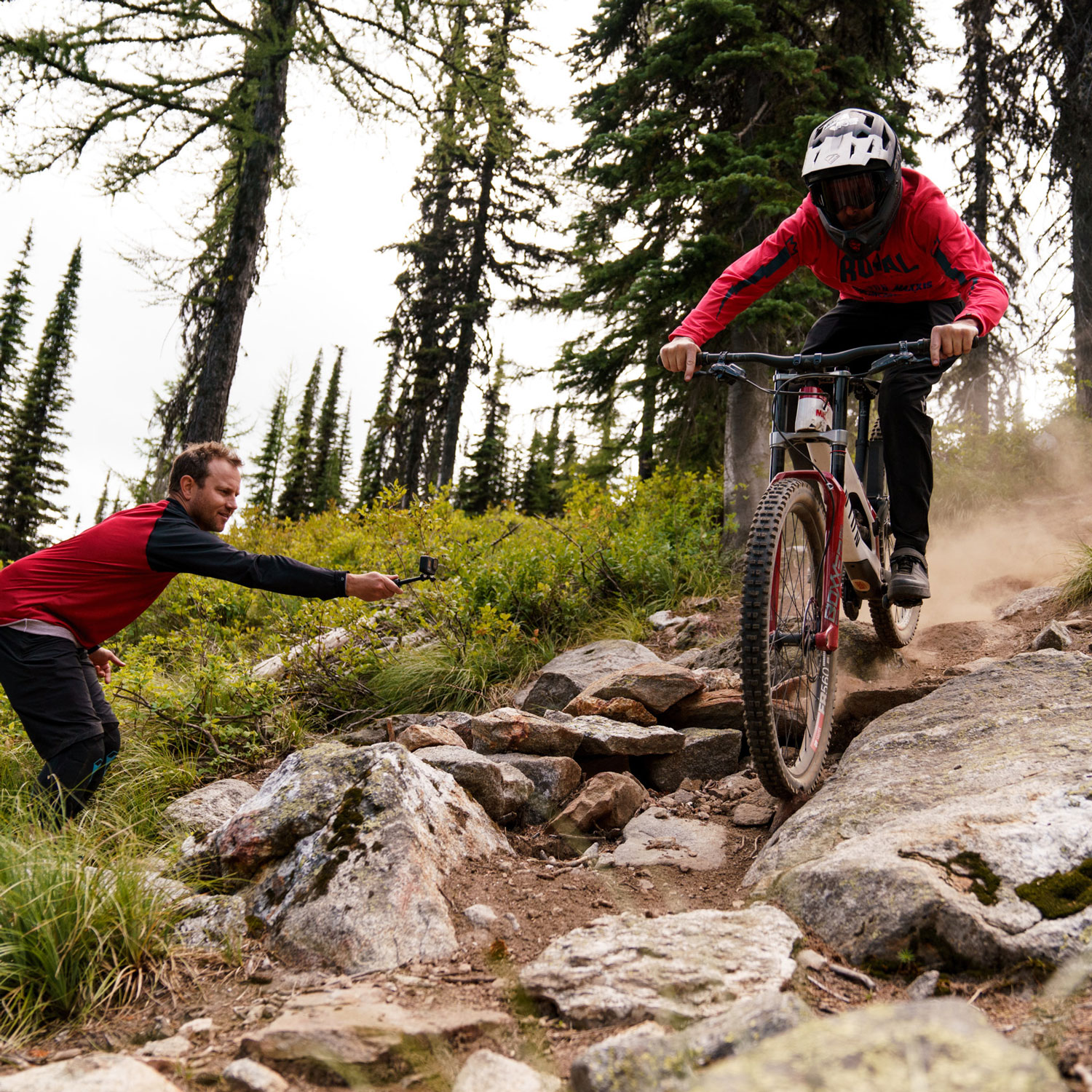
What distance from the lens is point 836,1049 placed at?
57.6 inches

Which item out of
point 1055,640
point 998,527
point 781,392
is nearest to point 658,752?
point 781,392

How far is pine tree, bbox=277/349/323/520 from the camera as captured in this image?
159 feet

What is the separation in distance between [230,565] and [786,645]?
8.15 feet

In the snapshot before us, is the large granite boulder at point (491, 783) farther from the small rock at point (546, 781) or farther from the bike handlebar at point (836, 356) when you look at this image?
the bike handlebar at point (836, 356)

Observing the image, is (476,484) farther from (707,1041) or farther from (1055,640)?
(707,1041)

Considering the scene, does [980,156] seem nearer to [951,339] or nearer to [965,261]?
[965,261]

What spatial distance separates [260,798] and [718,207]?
920 cm

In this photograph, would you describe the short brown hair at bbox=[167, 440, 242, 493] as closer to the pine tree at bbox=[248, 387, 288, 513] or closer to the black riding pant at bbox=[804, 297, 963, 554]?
the black riding pant at bbox=[804, 297, 963, 554]

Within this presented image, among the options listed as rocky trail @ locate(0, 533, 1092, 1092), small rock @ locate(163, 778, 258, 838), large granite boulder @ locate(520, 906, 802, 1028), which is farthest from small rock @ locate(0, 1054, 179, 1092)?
small rock @ locate(163, 778, 258, 838)

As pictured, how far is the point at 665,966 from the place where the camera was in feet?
7.39

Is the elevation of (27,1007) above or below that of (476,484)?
below

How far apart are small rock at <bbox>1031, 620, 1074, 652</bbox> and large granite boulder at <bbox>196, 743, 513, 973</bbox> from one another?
3.48 m

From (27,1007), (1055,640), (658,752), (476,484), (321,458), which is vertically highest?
(321,458)

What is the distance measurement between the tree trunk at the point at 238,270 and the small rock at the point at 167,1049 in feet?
28.8
